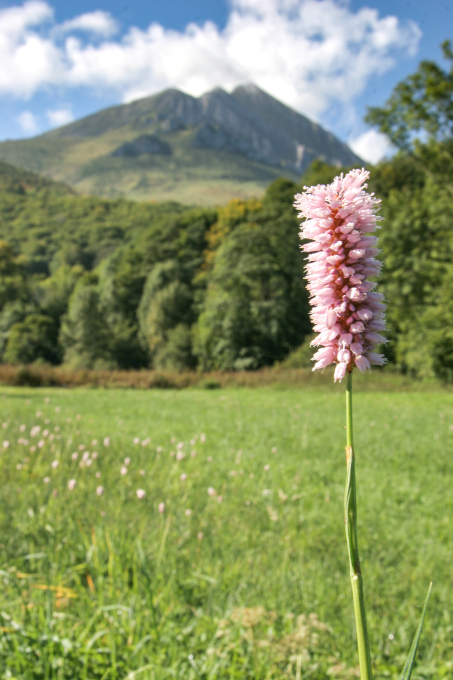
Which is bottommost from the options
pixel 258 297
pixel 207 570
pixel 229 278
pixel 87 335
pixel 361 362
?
pixel 207 570

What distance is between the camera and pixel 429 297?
2089 centimetres

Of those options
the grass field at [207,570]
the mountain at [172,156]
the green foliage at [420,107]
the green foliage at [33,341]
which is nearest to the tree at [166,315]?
the green foliage at [33,341]

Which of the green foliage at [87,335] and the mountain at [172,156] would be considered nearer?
the green foliage at [87,335]

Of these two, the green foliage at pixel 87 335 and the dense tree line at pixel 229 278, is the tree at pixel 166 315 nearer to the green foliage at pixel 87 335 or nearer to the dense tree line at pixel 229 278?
the dense tree line at pixel 229 278

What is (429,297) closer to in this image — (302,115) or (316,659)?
(316,659)

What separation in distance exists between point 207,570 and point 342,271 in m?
2.70

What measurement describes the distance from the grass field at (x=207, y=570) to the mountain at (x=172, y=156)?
107m

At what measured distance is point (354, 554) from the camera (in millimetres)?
511

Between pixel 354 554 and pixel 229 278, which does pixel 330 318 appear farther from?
pixel 229 278

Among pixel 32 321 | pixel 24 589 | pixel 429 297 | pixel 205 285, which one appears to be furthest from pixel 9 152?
pixel 24 589

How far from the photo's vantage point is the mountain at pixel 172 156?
436 ft

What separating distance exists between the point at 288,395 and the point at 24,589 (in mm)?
15531

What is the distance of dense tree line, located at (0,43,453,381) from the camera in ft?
66.0

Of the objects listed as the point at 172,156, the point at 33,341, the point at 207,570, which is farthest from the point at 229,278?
the point at 172,156
